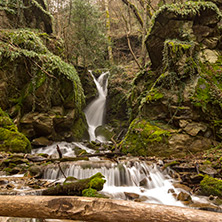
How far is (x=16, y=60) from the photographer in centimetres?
905

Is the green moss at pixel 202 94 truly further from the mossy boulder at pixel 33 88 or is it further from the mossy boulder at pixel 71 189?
the mossy boulder at pixel 33 88

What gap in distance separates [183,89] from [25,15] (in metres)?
11.2

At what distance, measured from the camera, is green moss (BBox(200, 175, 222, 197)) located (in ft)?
13.6

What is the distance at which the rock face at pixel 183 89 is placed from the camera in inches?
280

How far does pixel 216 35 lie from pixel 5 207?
11116 mm

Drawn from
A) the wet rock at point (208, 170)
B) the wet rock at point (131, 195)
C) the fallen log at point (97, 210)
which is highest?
the fallen log at point (97, 210)

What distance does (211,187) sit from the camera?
4234mm

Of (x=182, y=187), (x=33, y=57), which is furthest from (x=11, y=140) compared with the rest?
(x=182, y=187)

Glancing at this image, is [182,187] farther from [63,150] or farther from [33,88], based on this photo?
[33,88]

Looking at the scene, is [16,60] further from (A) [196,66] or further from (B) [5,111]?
(A) [196,66]

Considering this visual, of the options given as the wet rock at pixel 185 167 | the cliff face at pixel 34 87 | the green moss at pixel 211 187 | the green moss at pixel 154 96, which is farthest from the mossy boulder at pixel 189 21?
the green moss at pixel 211 187

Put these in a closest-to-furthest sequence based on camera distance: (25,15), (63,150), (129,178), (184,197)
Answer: (184,197)
(129,178)
(63,150)
(25,15)

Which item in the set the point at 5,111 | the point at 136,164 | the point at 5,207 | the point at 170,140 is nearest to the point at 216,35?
the point at 170,140

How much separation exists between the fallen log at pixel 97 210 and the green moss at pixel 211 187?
3351 millimetres
